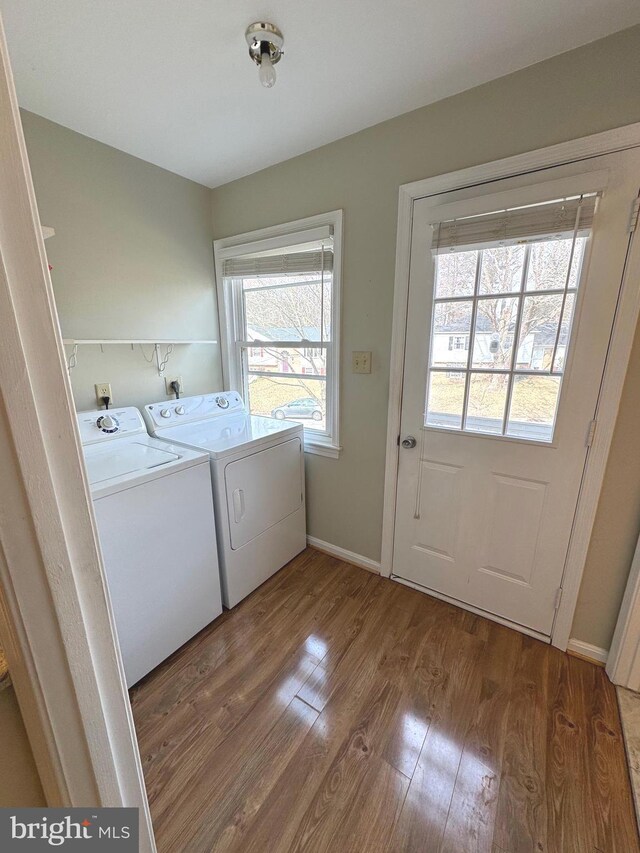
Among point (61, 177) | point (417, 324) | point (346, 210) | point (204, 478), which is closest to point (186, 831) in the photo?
point (204, 478)

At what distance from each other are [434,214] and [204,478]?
1.60 m

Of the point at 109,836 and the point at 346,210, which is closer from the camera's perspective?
the point at 109,836

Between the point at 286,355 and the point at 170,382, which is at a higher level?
the point at 286,355

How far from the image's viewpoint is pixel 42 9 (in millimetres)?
1068

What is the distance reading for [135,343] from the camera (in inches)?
79.2

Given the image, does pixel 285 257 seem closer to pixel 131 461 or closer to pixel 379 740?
pixel 131 461

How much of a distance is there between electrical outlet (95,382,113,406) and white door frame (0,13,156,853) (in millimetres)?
1651

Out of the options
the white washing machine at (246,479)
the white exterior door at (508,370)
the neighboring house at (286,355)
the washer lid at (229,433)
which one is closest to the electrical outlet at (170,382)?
the white washing machine at (246,479)

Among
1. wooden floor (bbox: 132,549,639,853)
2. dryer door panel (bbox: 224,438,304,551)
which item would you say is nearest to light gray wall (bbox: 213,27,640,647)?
dryer door panel (bbox: 224,438,304,551)

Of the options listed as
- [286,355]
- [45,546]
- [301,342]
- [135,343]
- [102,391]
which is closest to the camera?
[45,546]

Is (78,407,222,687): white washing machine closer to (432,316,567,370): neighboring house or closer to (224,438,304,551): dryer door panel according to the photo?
(224,438,304,551): dryer door panel

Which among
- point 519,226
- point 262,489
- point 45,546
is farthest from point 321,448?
point 45,546

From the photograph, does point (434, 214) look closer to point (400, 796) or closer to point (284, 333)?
point (284, 333)

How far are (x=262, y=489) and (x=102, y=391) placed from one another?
1.04 meters
